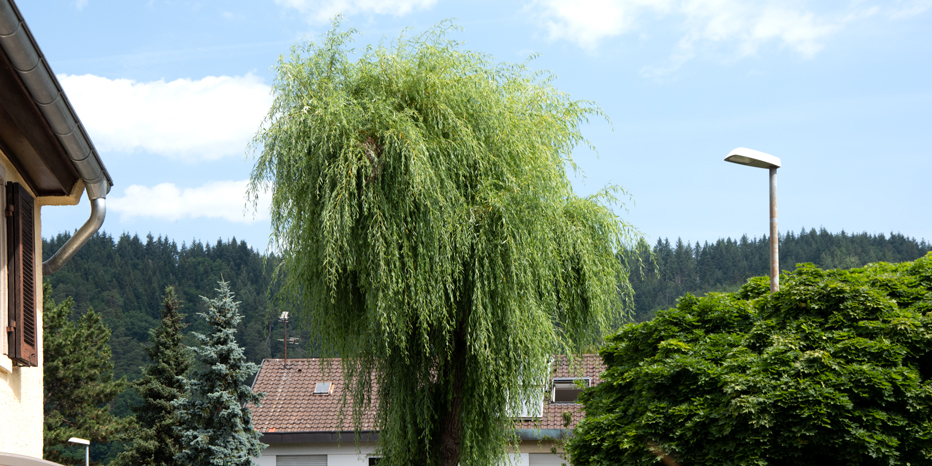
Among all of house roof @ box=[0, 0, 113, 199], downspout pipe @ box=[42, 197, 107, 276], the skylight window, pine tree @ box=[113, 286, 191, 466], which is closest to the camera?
house roof @ box=[0, 0, 113, 199]

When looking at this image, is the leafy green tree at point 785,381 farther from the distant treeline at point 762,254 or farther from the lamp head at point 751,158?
the distant treeline at point 762,254

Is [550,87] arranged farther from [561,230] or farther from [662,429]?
[662,429]

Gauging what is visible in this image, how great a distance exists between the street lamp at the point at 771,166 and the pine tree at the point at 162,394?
19.9 metres

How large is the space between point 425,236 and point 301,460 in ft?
48.9

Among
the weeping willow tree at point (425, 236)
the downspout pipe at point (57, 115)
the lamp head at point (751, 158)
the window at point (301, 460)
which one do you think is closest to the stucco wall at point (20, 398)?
the downspout pipe at point (57, 115)

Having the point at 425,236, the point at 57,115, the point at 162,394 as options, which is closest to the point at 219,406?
the point at 162,394

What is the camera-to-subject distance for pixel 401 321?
9648mm

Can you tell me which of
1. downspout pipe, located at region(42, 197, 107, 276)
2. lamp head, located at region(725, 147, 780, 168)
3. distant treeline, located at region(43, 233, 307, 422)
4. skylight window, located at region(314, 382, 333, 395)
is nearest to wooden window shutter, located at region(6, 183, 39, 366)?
downspout pipe, located at region(42, 197, 107, 276)

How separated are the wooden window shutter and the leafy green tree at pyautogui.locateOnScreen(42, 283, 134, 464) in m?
29.2

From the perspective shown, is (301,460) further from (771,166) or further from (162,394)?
(771,166)

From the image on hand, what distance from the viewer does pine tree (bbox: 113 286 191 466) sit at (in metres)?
25.2

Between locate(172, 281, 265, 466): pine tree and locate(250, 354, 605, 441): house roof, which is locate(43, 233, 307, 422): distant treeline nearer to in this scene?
locate(250, 354, 605, 441): house roof

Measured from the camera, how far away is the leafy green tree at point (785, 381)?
6.56 m

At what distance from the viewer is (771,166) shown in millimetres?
8695
